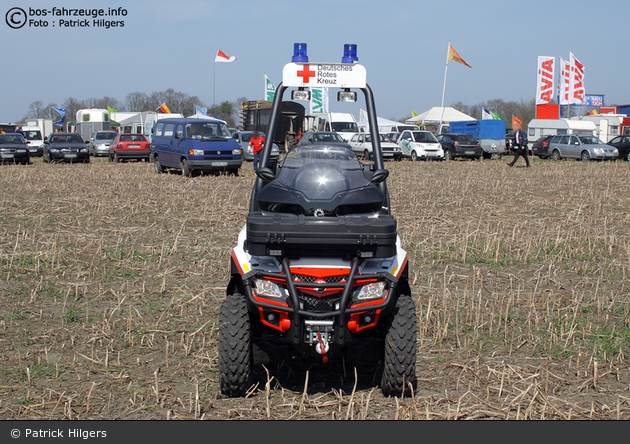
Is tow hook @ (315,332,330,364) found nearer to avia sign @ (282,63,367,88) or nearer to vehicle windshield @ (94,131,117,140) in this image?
avia sign @ (282,63,367,88)

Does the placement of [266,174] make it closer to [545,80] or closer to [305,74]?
[305,74]

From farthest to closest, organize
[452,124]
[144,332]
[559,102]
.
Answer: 1. [559,102]
2. [452,124]
3. [144,332]

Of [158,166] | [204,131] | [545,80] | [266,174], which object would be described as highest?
[545,80]

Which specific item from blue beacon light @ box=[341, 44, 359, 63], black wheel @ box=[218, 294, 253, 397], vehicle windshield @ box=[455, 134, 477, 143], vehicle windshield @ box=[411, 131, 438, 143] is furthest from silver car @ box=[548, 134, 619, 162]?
black wheel @ box=[218, 294, 253, 397]

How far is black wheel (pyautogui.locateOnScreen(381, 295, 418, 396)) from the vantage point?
4.14 m

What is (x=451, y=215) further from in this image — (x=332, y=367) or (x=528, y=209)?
(x=332, y=367)

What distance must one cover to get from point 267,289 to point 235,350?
489 millimetres

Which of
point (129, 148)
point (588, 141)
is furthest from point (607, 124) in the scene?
point (129, 148)

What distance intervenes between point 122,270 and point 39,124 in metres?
68.5

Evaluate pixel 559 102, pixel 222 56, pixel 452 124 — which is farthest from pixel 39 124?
pixel 559 102

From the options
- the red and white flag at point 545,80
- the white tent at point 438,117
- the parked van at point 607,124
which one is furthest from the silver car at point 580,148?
the white tent at point 438,117

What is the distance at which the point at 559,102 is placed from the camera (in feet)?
157

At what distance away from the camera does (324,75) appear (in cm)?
480

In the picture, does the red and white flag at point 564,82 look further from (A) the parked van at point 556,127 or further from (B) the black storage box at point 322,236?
(B) the black storage box at point 322,236
